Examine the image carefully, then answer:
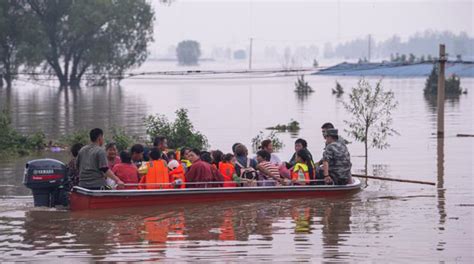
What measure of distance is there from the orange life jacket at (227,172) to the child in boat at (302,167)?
105 centimetres

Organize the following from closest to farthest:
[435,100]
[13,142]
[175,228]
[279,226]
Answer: [175,228], [279,226], [13,142], [435,100]

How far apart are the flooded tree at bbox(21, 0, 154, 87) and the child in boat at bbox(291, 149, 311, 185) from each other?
56.3 metres

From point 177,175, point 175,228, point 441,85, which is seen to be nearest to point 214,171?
point 177,175

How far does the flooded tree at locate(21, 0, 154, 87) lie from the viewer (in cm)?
7262

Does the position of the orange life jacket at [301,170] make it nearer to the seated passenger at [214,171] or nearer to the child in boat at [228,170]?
the child in boat at [228,170]

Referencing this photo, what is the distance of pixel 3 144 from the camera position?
82.8ft

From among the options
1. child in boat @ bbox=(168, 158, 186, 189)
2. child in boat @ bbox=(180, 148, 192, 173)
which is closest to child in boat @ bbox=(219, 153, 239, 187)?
child in boat @ bbox=(180, 148, 192, 173)

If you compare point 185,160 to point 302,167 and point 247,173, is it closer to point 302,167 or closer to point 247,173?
point 247,173

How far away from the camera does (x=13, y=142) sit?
84.1 feet

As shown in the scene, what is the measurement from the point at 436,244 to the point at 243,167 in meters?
4.69

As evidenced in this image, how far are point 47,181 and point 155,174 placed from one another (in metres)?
1.65

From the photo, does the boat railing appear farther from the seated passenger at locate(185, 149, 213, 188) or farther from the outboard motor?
the outboard motor

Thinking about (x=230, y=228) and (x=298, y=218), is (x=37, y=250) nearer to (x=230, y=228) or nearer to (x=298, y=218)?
(x=230, y=228)

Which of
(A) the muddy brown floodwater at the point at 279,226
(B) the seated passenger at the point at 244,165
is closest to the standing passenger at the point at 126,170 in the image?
(A) the muddy brown floodwater at the point at 279,226
